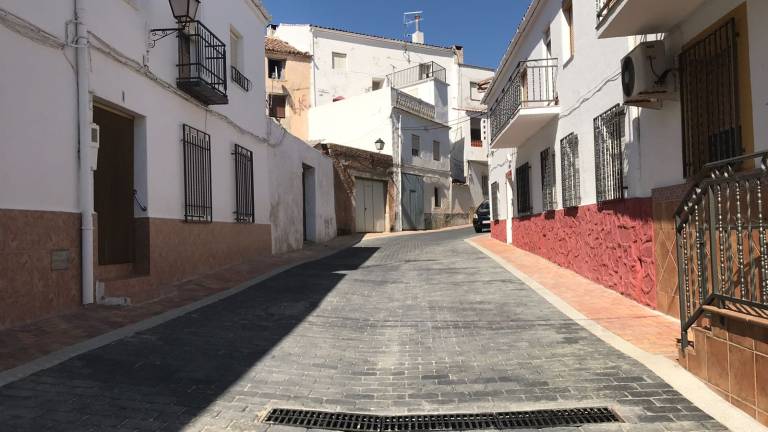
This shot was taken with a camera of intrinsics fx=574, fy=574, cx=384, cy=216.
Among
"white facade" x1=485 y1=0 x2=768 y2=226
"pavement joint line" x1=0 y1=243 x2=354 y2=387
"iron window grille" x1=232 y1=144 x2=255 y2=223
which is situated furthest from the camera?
"iron window grille" x1=232 y1=144 x2=255 y2=223

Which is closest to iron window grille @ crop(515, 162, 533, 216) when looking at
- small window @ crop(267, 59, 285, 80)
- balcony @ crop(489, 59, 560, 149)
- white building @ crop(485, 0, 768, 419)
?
balcony @ crop(489, 59, 560, 149)

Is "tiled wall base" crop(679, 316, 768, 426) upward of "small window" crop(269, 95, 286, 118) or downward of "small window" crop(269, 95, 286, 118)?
downward

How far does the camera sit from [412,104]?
94.1 feet

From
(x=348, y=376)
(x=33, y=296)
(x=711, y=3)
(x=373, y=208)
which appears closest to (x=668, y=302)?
(x=711, y=3)

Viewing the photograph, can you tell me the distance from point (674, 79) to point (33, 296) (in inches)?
301

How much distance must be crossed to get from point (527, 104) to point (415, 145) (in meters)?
14.8

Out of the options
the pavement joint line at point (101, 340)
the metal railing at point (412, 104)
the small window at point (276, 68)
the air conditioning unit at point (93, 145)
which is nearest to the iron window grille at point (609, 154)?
the pavement joint line at point (101, 340)

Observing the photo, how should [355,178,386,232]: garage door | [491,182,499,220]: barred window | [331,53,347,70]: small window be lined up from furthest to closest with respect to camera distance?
[331,53,347,70]: small window
[355,178,386,232]: garage door
[491,182,499,220]: barred window

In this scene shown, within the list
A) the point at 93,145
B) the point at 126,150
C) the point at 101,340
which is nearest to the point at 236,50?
the point at 126,150

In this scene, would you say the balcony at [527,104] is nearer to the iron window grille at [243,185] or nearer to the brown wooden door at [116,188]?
the iron window grille at [243,185]

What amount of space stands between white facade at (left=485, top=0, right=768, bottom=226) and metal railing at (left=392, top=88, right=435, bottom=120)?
1133 cm

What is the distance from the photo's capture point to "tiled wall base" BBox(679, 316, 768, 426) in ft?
12.3

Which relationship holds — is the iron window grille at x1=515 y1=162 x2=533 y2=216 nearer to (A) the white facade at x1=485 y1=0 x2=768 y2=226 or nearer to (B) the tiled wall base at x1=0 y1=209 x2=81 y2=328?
(A) the white facade at x1=485 y1=0 x2=768 y2=226

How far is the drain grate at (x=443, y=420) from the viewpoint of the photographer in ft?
13.0
